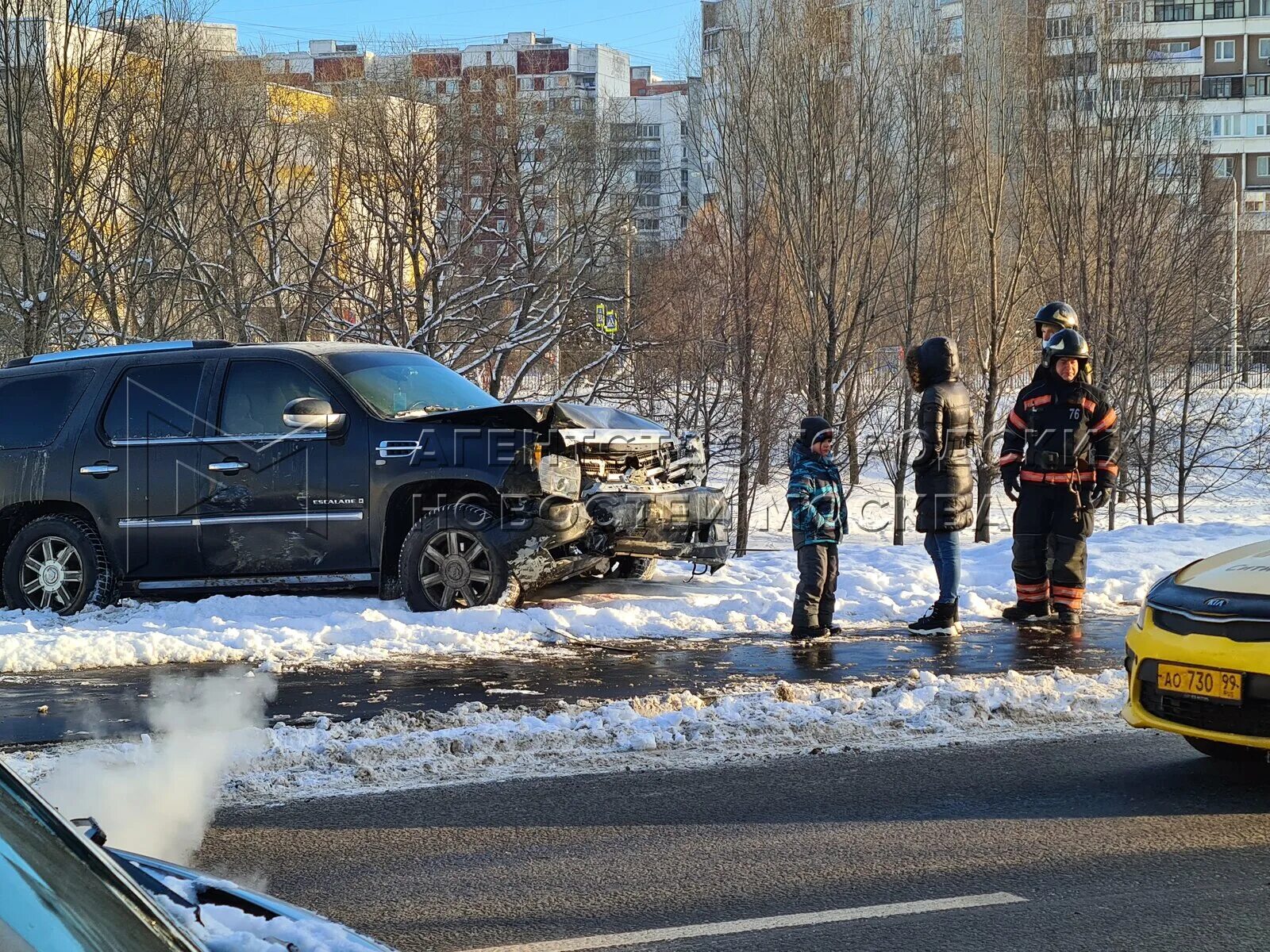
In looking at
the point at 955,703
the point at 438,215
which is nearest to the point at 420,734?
the point at 955,703

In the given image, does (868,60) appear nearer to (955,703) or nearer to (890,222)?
(890,222)

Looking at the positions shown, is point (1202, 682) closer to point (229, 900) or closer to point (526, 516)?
point (229, 900)

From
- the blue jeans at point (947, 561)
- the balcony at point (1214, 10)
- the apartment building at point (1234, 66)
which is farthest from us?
the apartment building at point (1234, 66)

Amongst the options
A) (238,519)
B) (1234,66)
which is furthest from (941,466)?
(1234,66)

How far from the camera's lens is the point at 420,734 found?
20.6ft

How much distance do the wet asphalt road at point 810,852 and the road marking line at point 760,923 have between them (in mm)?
40

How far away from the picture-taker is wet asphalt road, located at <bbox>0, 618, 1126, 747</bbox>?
6988 mm

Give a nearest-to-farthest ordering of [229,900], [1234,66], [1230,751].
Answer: [229,900]
[1230,751]
[1234,66]

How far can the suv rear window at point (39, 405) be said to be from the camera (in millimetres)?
9914

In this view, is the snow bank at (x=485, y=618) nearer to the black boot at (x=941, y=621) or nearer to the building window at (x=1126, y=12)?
the black boot at (x=941, y=621)

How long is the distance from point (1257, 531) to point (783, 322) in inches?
438

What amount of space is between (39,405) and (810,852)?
7.62 m

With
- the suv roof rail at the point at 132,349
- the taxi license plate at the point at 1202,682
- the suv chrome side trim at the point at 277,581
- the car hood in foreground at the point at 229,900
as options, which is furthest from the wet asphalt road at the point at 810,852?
the suv roof rail at the point at 132,349

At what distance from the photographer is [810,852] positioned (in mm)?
4746
